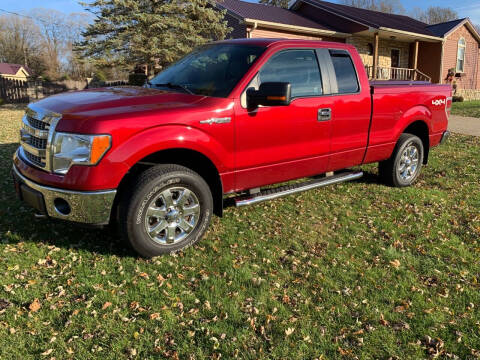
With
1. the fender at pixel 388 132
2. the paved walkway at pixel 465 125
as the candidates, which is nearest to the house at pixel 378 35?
the paved walkway at pixel 465 125

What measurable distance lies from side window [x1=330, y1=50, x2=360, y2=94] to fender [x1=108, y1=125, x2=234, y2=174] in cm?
186

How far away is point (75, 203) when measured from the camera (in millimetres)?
3279

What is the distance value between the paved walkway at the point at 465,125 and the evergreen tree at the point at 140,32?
10.3 m

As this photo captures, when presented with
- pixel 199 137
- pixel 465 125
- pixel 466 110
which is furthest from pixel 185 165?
pixel 466 110

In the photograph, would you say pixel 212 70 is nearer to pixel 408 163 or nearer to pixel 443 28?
pixel 408 163

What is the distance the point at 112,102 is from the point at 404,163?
14.8ft

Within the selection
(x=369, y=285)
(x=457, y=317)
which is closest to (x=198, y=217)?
(x=369, y=285)

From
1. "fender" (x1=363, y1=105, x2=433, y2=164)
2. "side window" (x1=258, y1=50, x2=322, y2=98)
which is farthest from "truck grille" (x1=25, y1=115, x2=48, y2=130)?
"fender" (x1=363, y1=105, x2=433, y2=164)

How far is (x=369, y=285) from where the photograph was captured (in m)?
3.45

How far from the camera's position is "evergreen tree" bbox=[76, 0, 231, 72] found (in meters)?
15.7

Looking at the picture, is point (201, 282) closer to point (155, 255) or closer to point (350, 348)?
point (155, 255)

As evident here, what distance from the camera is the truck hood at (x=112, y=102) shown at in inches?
133

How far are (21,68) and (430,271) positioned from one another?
54.4 metres

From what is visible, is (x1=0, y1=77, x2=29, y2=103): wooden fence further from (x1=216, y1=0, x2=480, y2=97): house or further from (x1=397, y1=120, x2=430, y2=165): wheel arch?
(x1=397, y1=120, x2=430, y2=165): wheel arch
